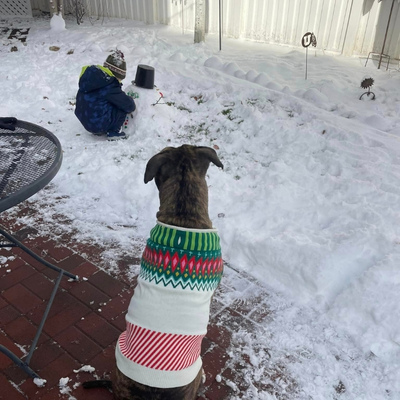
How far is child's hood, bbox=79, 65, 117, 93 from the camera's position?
548 cm

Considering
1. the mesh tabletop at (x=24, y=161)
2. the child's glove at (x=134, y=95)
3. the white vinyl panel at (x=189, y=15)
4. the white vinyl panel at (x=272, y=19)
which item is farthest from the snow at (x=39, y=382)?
the white vinyl panel at (x=189, y=15)

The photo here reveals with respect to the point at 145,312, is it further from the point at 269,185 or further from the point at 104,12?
the point at 104,12

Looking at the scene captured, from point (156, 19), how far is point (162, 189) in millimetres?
9331

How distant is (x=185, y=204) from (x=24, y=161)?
1.11 metres

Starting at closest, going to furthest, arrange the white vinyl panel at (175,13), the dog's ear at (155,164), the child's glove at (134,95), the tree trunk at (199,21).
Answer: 1. the dog's ear at (155,164)
2. the child's glove at (134,95)
3. the tree trunk at (199,21)
4. the white vinyl panel at (175,13)

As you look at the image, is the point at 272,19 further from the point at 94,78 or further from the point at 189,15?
the point at 94,78

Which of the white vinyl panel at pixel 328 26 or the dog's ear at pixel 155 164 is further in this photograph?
the white vinyl panel at pixel 328 26

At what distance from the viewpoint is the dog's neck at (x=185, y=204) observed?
2.32m

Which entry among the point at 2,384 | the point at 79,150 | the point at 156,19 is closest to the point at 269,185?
the point at 79,150

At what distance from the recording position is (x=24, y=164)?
261cm

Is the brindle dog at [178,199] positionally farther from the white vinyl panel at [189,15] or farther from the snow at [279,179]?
the white vinyl panel at [189,15]

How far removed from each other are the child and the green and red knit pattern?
3.77 metres

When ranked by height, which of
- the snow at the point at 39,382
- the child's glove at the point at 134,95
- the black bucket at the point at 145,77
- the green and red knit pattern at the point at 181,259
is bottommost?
the snow at the point at 39,382

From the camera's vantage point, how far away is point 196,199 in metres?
2.41
